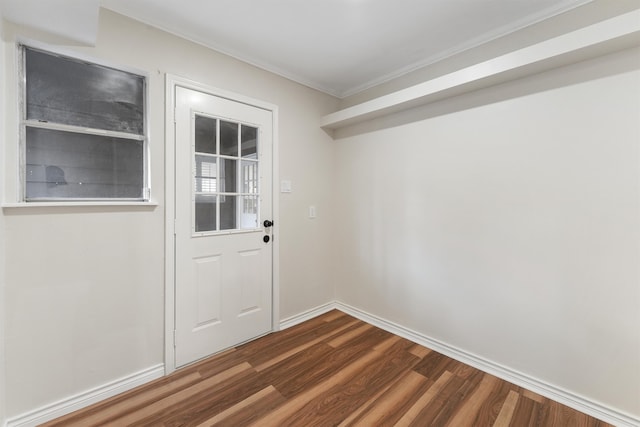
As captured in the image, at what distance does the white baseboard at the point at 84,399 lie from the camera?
5.05 ft

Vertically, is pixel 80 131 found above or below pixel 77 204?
above

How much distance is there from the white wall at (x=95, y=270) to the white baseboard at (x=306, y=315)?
1.09 m

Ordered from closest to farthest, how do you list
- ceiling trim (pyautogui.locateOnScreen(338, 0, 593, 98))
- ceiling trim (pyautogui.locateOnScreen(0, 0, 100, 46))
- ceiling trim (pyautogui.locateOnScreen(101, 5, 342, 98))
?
ceiling trim (pyautogui.locateOnScreen(0, 0, 100, 46))
ceiling trim (pyautogui.locateOnScreen(338, 0, 593, 98))
ceiling trim (pyautogui.locateOnScreen(101, 5, 342, 98))

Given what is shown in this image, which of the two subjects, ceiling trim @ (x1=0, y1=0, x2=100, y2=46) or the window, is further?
the window

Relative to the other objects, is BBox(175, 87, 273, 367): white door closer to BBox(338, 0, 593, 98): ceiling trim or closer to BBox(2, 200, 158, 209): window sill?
BBox(2, 200, 158, 209): window sill

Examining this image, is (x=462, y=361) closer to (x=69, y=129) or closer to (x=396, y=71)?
(x=396, y=71)

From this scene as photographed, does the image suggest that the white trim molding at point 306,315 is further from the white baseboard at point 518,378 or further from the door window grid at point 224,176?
the door window grid at point 224,176

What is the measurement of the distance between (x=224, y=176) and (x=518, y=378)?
104 inches

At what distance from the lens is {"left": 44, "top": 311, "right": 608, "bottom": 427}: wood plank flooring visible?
161 centimetres

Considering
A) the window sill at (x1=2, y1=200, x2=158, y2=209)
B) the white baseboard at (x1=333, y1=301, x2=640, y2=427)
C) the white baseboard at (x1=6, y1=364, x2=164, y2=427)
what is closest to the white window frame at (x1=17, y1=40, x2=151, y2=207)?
the window sill at (x1=2, y1=200, x2=158, y2=209)

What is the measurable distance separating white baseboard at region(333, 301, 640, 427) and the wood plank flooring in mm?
48

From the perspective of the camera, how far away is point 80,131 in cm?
172

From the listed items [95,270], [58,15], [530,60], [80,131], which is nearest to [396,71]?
[530,60]

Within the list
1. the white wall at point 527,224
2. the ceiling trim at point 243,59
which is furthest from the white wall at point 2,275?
the white wall at point 527,224
